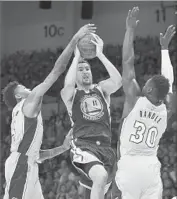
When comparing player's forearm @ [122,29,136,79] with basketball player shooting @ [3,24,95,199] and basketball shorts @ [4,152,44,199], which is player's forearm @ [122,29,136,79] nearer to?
basketball player shooting @ [3,24,95,199]

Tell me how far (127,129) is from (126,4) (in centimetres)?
1138

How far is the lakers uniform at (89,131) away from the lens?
283 inches

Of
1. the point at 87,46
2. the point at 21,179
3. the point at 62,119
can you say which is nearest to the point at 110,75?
the point at 87,46

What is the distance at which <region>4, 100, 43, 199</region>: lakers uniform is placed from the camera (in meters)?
7.66

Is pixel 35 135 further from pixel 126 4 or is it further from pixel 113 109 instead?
pixel 126 4

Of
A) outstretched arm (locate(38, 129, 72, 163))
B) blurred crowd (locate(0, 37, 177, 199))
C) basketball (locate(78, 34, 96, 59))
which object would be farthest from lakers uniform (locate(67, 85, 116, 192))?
blurred crowd (locate(0, 37, 177, 199))

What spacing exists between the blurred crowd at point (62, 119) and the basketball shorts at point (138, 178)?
311 centimetres

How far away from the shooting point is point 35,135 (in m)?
7.82

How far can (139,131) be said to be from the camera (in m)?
6.79

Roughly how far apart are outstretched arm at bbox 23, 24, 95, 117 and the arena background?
5.04 m

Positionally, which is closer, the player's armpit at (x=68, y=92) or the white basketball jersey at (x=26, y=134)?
the player's armpit at (x=68, y=92)

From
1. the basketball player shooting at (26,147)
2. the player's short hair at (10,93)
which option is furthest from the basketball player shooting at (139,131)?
the player's short hair at (10,93)

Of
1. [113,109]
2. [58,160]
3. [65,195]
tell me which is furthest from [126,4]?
[65,195]

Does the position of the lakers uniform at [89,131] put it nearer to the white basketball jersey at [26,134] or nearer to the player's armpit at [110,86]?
the player's armpit at [110,86]
